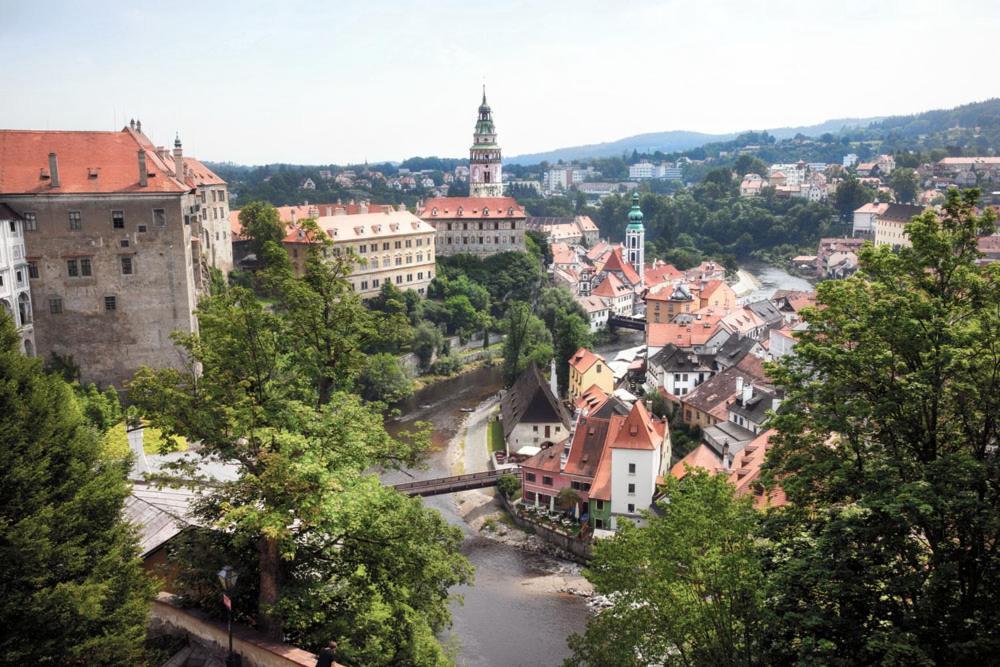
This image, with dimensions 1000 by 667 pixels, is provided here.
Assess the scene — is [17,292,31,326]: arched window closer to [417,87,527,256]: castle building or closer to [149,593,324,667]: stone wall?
[149,593,324,667]: stone wall

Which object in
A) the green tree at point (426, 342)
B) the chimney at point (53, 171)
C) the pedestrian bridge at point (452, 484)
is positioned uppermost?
the chimney at point (53, 171)

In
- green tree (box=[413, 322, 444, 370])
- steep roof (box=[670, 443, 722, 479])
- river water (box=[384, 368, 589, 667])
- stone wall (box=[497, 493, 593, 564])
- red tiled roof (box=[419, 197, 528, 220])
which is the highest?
red tiled roof (box=[419, 197, 528, 220])

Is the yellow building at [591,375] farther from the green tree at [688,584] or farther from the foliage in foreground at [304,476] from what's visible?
the foliage in foreground at [304,476]

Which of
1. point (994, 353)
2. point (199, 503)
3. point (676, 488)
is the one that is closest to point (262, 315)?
point (199, 503)

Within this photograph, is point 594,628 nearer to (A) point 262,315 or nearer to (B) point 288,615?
(B) point 288,615

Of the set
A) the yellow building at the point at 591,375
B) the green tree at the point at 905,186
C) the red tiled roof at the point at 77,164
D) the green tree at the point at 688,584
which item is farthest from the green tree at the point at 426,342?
the green tree at the point at 905,186

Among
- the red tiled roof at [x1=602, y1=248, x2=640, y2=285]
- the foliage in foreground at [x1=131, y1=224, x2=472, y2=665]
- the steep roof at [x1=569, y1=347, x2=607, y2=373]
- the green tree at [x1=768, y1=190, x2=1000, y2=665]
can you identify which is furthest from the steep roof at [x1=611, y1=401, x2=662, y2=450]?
the red tiled roof at [x1=602, y1=248, x2=640, y2=285]

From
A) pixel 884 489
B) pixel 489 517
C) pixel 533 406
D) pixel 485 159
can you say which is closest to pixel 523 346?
pixel 533 406
